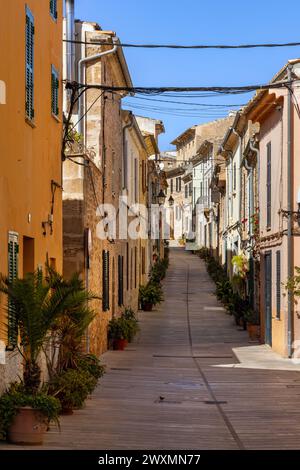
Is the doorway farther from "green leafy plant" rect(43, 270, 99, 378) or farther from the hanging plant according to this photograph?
"green leafy plant" rect(43, 270, 99, 378)

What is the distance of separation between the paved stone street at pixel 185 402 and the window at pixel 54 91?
5.01 m

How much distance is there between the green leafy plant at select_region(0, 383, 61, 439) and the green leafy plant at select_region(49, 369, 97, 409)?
2256 millimetres

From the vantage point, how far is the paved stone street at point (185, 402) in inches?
452

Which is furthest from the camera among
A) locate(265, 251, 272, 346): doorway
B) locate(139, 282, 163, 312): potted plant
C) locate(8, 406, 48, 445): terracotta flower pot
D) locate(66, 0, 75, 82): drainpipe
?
locate(139, 282, 163, 312): potted plant

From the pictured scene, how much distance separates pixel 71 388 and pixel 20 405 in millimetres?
2770

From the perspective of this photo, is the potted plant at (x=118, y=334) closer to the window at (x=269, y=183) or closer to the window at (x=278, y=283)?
the window at (x=278, y=283)

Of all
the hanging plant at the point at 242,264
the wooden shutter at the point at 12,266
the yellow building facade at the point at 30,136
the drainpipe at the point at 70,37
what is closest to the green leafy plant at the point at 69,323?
the wooden shutter at the point at 12,266

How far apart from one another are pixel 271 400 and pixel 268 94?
10.2 meters

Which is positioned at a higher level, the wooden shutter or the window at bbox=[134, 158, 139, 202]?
the window at bbox=[134, 158, 139, 202]

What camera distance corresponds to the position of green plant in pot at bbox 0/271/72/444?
1053 centimetres

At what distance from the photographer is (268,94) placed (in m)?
23.5

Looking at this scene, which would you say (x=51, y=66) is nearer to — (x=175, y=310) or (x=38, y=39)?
(x=38, y=39)
